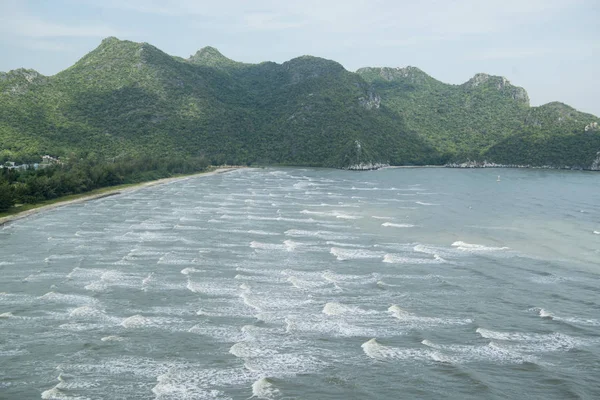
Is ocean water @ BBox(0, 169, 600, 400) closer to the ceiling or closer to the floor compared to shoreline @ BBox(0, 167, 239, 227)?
closer to the floor

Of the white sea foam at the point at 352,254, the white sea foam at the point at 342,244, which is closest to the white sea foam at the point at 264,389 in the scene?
the white sea foam at the point at 352,254

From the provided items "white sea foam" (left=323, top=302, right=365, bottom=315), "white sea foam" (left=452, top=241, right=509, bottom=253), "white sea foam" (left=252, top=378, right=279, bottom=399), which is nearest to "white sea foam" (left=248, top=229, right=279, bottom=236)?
"white sea foam" (left=452, top=241, right=509, bottom=253)

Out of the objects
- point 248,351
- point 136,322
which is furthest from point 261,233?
point 248,351

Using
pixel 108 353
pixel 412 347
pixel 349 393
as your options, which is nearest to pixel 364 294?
pixel 412 347

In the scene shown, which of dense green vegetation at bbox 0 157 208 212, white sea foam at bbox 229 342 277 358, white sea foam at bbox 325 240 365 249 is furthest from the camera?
dense green vegetation at bbox 0 157 208 212

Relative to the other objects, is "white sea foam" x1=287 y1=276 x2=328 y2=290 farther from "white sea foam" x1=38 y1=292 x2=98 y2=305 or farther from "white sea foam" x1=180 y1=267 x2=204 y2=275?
"white sea foam" x1=38 y1=292 x2=98 y2=305

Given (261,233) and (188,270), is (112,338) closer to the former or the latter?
(188,270)

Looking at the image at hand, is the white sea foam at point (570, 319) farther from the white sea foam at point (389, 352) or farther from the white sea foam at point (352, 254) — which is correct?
the white sea foam at point (352, 254)
